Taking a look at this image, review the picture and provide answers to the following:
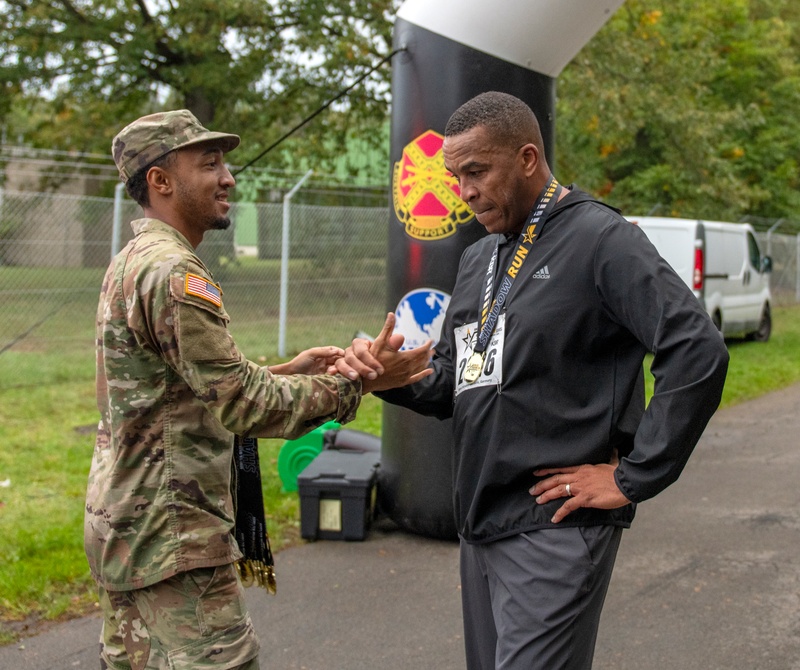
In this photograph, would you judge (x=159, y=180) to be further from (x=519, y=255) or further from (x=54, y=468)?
(x=54, y=468)

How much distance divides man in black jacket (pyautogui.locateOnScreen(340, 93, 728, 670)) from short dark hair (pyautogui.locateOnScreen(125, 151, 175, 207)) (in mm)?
787

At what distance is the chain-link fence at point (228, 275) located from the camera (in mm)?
10352

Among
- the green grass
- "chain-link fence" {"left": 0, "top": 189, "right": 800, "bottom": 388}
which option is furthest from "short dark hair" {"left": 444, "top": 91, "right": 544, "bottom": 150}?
"chain-link fence" {"left": 0, "top": 189, "right": 800, "bottom": 388}

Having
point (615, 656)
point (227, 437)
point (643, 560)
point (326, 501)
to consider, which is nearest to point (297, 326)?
point (326, 501)

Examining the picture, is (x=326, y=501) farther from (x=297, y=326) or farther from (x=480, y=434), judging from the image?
(x=297, y=326)

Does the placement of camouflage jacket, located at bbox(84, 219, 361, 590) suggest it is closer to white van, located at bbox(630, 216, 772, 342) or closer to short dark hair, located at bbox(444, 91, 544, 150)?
short dark hair, located at bbox(444, 91, 544, 150)

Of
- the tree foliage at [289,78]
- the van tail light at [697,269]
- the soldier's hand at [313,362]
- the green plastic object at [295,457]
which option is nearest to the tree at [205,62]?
the tree foliage at [289,78]

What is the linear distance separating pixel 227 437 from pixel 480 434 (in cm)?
73

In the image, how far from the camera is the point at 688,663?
4113mm

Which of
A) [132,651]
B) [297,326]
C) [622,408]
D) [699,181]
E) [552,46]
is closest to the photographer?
[622,408]

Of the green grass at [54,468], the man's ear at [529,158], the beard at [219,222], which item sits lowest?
the green grass at [54,468]

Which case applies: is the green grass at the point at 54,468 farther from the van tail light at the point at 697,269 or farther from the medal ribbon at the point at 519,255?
the medal ribbon at the point at 519,255

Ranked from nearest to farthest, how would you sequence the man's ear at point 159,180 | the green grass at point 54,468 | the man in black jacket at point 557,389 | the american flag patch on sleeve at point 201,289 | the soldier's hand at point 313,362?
the man in black jacket at point 557,389
the american flag patch on sleeve at point 201,289
the man's ear at point 159,180
the soldier's hand at point 313,362
the green grass at point 54,468

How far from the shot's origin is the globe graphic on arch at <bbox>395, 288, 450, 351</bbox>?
5465mm
